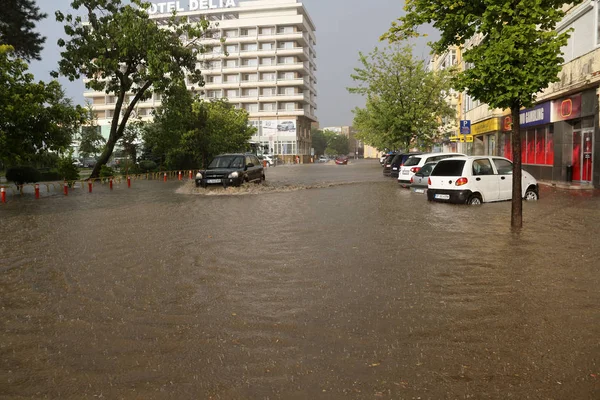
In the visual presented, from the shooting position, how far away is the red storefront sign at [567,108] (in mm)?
22125

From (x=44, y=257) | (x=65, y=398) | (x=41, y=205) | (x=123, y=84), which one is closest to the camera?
(x=65, y=398)

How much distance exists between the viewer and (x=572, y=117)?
887 inches

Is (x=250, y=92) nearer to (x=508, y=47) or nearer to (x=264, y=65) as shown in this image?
(x=264, y=65)

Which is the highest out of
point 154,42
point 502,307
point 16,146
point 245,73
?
point 245,73

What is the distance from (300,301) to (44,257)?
5.08 meters

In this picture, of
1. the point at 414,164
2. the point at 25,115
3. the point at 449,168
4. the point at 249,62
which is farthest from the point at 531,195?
the point at 249,62

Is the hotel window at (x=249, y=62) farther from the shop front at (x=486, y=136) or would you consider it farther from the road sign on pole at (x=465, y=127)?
the road sign on pole at (x=465, y=127)

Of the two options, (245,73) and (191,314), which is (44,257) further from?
(245,73)

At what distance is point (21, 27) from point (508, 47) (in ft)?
70.7

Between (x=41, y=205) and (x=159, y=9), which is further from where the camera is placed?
(x=159, y=9)

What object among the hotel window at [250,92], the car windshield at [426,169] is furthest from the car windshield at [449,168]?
the hotel window at [250,92]

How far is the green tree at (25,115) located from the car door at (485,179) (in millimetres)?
17462

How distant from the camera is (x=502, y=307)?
561cm

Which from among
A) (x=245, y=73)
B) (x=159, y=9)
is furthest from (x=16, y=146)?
(x=159, y=9)
